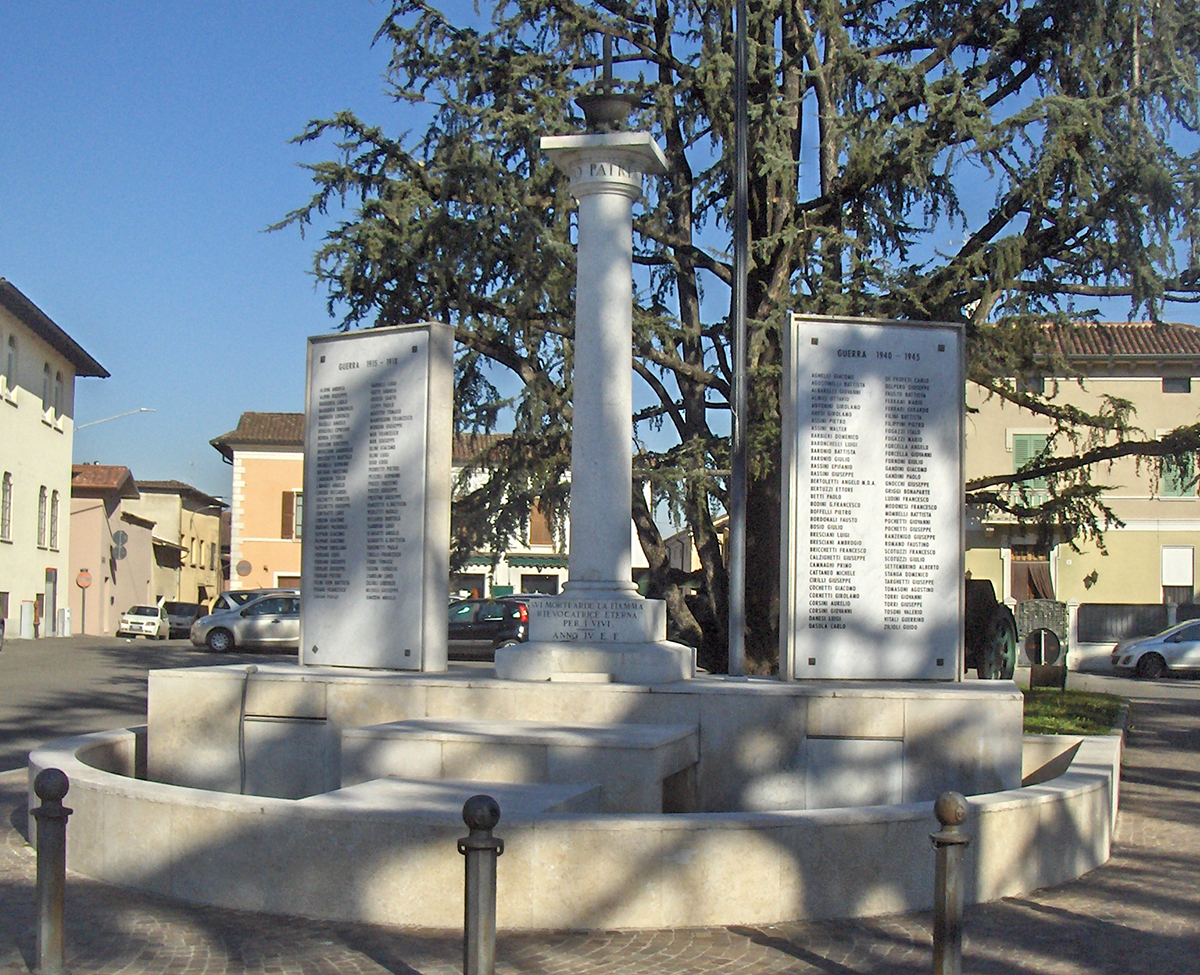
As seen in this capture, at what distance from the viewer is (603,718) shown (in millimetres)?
9016

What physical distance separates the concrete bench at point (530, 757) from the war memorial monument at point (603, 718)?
0.02 m

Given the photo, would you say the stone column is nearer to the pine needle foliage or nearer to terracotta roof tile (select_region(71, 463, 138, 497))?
the pine needle foliage

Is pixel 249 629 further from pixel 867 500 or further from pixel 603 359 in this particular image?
pixel 867 500

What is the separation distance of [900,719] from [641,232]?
31.1 ft

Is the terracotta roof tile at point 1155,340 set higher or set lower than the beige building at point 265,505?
higher

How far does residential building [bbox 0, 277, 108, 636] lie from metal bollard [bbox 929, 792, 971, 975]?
35961 millimetres

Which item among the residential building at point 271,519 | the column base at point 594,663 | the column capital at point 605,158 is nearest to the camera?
the column base at point 594,663

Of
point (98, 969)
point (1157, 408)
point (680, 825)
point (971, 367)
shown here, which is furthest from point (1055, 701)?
point (1157, 408)

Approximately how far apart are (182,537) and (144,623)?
21.4m

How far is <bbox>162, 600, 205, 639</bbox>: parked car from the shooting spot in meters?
50.5

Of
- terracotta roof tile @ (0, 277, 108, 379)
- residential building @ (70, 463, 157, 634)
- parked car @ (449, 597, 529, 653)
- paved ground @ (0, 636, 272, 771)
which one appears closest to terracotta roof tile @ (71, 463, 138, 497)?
residential building @ (70, 463, 157, 634)

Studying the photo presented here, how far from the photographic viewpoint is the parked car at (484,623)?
30641 mm

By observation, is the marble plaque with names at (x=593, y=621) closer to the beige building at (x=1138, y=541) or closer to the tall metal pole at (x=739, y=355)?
the tall metal pole at (x=739, y=355)

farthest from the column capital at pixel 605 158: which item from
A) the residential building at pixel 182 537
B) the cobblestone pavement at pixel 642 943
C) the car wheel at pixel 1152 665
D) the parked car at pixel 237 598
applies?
the residential building at pixel 182 537
